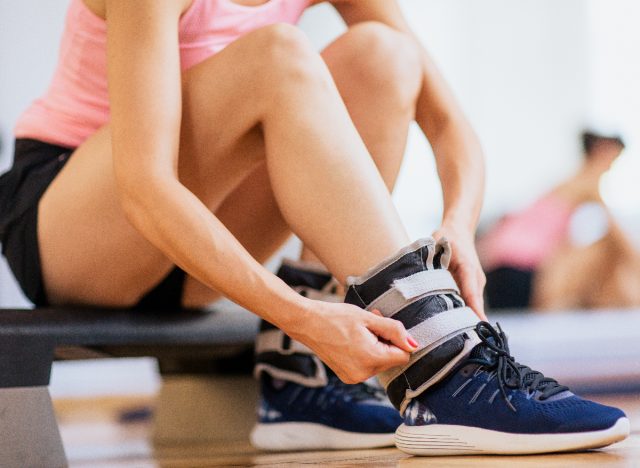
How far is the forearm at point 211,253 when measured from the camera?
805mm

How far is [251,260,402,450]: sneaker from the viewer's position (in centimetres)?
103

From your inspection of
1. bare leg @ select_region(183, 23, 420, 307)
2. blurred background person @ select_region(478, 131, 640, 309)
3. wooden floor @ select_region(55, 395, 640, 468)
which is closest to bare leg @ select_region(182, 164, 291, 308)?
bare leg @ select_region(183, 23, 420, 307)

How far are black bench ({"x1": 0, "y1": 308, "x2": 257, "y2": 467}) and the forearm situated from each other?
231 millimetres

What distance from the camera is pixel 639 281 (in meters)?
3.87

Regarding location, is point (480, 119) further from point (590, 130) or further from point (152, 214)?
point (152, 214)

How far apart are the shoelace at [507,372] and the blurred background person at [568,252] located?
114 inches

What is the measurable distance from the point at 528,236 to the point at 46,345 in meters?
3.11

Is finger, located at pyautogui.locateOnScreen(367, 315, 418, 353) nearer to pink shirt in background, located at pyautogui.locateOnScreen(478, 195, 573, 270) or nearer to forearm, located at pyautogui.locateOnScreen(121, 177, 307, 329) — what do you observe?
forearm, located at pyautogui.locateOnScreen(121, 177, 307, 329)

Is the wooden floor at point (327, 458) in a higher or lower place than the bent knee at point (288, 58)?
lower

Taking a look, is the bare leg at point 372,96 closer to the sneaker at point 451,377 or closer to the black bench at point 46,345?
the black bench at point 46,345

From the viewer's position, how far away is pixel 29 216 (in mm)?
1053

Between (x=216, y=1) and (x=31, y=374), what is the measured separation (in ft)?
1.51

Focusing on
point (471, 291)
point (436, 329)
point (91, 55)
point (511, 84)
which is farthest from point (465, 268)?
point (511, 84)

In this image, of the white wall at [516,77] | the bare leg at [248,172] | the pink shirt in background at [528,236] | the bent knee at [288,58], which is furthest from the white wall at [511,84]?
the bent knee at [288,58]
